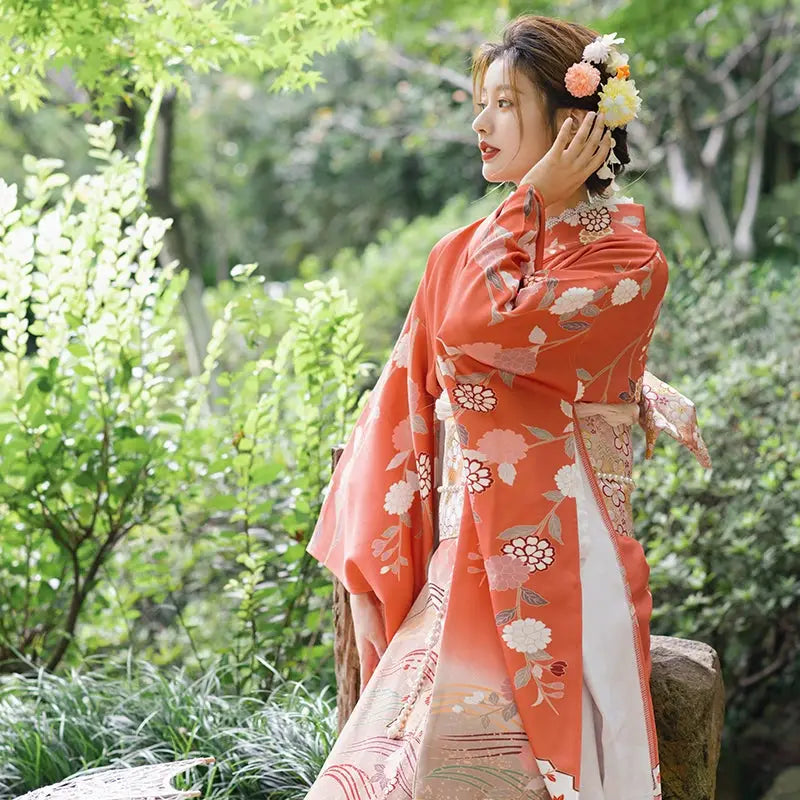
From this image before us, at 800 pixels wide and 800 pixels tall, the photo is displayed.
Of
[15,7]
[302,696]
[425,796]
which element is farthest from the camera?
[302,696]

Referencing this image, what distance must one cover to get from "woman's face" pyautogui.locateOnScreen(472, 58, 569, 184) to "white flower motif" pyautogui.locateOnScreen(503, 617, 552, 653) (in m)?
0.73

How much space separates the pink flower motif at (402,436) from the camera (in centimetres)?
198

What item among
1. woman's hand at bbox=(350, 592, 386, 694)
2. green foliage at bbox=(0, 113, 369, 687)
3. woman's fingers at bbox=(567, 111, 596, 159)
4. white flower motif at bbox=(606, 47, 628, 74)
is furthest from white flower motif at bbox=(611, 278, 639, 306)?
green foliage at bbox=(0, 113, 369, 687)

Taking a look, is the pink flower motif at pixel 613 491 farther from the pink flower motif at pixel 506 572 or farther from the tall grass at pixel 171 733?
the tall grass at pixel 171 733

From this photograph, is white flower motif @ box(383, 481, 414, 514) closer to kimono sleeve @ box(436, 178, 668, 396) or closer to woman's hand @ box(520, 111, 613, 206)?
kimono sleeve @ box(436, 178, 668, 396)

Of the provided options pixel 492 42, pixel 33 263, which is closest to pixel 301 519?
pixel 33 263

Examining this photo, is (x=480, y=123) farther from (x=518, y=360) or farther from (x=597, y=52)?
(x=518, y=360)

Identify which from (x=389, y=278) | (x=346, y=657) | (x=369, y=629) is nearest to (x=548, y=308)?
(x=369, y=629)

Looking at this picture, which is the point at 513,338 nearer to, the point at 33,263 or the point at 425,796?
the point at 425,796

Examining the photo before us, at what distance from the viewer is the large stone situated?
2166 millimetres

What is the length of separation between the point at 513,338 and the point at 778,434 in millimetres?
2575

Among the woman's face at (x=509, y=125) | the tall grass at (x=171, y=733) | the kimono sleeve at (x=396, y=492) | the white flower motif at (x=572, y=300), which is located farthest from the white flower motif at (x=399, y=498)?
the tall grass at (x=171, y=733)

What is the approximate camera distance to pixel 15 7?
293 centimetres

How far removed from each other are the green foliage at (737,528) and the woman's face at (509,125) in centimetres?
201
